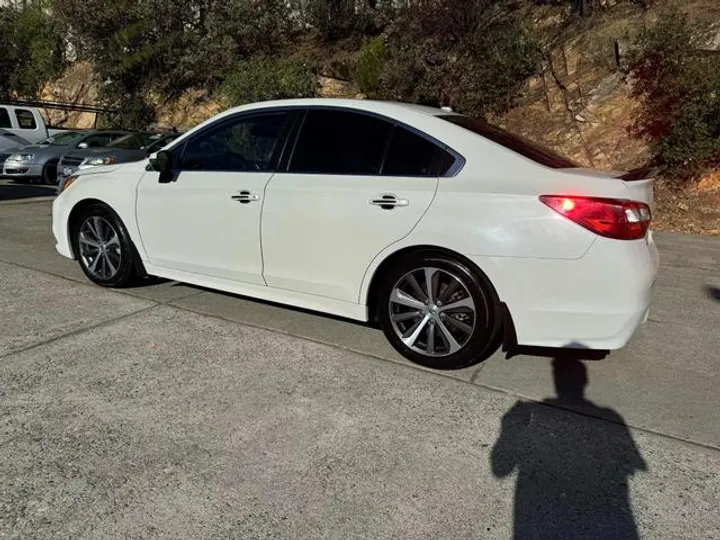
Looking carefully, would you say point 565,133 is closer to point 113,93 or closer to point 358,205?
point 358,205

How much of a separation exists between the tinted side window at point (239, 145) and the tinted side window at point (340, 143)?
0.23 metres

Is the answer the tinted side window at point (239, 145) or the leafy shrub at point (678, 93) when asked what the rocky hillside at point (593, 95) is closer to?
the leafy shrub at point (678, 93)

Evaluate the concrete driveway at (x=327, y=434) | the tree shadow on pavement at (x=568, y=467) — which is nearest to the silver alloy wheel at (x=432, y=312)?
the concrete driveway at (x=327, y=434)

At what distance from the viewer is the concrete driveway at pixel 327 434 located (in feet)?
7.43

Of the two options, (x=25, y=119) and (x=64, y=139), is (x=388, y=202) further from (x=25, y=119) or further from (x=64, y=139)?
(x=25, y=119)

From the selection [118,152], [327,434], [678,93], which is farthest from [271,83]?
[327,434]

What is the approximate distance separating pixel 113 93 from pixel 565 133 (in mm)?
19198

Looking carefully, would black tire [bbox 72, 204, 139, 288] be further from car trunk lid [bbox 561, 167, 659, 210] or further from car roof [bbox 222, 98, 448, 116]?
car trunk lid [bbox 561, 167, 659, 210]

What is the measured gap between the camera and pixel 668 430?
294 centimetres

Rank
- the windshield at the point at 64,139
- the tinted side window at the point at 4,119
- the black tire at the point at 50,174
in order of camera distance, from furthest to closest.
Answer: the tinted side window at the point at 4,119, the windshield at the point at 64,139, the black tire at the point at 50,174

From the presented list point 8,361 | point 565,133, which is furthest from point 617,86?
point 8,361

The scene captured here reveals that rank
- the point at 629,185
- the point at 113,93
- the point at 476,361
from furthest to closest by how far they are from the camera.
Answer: the point at 113,93
the point at 476,361
the point at 629,185

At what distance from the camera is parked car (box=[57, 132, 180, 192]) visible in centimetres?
1074

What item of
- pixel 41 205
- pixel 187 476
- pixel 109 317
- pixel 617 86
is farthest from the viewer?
pixel 617 86
